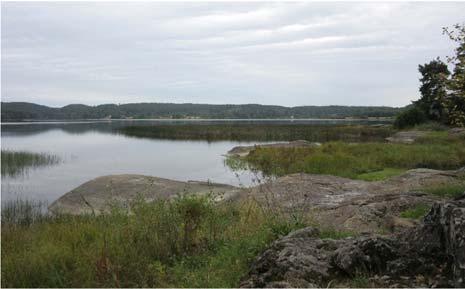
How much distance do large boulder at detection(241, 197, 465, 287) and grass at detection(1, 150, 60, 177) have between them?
26349 millimetres

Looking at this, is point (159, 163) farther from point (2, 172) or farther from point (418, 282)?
point (418, 282)

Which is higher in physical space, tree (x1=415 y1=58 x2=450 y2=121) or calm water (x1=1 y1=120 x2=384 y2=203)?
tree (x1=415 y1=58 x2=450 y2=121)

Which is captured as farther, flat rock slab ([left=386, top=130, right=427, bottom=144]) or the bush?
the bush

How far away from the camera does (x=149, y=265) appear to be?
596cm

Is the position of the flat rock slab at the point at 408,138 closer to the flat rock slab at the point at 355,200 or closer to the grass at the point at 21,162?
the flat rock slab at the point at 355,200

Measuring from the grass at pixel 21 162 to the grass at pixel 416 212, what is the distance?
1001 inches

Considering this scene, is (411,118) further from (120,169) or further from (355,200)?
(355,200)

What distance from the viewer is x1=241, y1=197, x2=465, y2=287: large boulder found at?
469 centimetres

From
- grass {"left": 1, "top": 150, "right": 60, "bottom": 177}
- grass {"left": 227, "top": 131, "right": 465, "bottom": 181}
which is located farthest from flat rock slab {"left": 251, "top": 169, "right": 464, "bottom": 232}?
grass {"left": 1, "top": 150, "right": 60, "bottom": 177}

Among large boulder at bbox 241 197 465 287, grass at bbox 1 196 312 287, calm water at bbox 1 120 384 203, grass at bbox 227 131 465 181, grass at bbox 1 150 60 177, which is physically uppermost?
large boulder at bbox 241 197 465 287

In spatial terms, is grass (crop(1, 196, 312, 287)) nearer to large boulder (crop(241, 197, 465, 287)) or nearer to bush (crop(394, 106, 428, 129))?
large boulder (crop(241, 197, 465, 287))

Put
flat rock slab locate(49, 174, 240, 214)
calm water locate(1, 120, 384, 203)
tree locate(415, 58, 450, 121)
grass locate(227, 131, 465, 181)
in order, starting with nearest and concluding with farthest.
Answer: flat rock slab locate(49, 174, 240, 214) < calm water locate(1, 120, 384, 203) < grass locate(227, 131, 465, 181) < tree locate(415, 58, 450, 121)

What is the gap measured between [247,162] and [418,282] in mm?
27632

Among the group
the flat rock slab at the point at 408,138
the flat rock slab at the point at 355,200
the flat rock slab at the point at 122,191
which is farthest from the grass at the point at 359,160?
the flat rock slab at the point at 408,138
